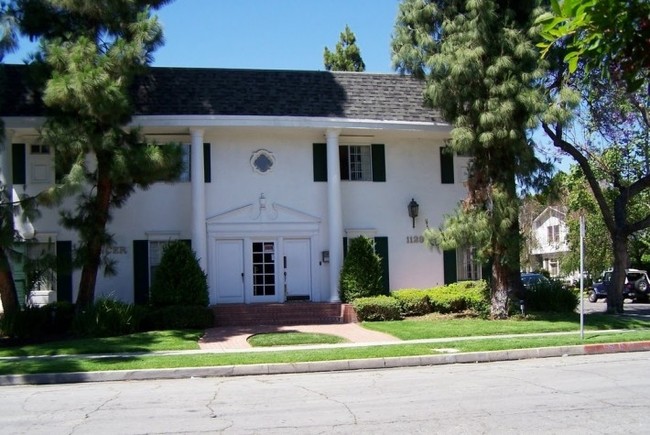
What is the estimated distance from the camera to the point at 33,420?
843cm

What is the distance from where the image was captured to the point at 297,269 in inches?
883

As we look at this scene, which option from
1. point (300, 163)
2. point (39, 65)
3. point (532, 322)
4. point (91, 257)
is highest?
point (39, 65)

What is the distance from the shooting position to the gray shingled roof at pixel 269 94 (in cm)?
2158

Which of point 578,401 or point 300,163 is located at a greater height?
point 300,163

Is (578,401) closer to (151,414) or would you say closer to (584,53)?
(151,414)

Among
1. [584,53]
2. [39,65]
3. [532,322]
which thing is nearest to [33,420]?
[584,53]

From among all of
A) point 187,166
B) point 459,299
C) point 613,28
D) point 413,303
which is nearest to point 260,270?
point 187,166

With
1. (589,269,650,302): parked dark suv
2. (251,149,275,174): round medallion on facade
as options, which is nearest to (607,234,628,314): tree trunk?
(251,149,275,174): round medallion on facade

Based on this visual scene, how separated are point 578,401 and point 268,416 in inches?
154

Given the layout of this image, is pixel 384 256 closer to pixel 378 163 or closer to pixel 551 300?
pixel 378 163

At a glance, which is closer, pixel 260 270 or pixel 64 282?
pixel 64 282

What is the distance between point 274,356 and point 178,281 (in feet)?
21.9

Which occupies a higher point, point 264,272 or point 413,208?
point 413,208

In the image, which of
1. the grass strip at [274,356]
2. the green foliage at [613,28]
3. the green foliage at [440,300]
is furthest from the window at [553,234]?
the green foliage at [613,28]
